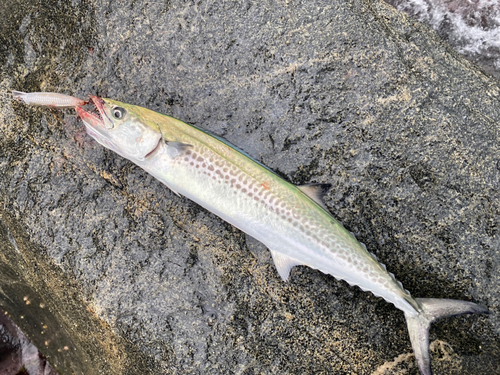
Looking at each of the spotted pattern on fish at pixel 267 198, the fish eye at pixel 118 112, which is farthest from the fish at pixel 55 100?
the spotted pattern on fish at pixel 267 198

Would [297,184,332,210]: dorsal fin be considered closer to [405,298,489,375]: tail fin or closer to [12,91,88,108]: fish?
[405,298,489,375]: tail fin

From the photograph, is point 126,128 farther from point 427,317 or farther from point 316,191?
point 427,317

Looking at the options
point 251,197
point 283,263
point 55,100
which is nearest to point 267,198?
point 251,197

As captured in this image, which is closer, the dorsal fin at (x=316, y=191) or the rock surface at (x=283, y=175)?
the dorsal fin at (x=316, y=191)

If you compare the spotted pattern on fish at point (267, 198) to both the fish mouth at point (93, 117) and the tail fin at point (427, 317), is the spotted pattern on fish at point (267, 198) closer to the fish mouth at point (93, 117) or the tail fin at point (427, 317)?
the tail fin at point (427, 317)

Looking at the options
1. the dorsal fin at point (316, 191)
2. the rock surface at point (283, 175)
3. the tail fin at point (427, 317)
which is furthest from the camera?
the rock surface at point (283, 175)

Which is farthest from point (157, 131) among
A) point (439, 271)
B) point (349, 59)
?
point (439, 271)

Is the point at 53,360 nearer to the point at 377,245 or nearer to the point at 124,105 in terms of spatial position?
the point at 124,105
